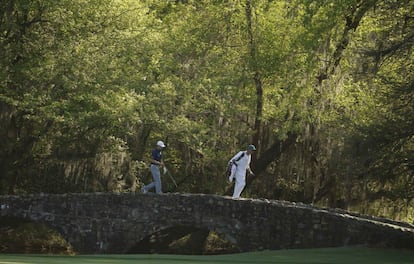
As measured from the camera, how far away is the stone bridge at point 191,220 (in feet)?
57.6

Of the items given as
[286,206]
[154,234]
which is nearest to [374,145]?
[286,206]

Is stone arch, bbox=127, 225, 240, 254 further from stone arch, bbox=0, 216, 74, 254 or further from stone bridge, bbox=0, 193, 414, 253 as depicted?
stone arch, bbox=0, 216, 74, 254

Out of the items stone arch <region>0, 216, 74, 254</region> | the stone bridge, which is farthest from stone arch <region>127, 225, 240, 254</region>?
stone arch <region>0, 216, 74, 254</region>

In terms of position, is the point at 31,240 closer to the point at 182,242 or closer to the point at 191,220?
the point at 182,242

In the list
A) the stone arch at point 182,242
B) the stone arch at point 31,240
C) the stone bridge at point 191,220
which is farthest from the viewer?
the stone arch at point 31,240

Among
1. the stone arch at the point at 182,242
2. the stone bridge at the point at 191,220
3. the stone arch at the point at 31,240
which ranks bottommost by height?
the stone arch at the point at 31,240

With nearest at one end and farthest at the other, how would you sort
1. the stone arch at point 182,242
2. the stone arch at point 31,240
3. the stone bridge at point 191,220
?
the stone bridge at point 191,220 → the stone arch at point 182,242 → the stone arch at point 31,240

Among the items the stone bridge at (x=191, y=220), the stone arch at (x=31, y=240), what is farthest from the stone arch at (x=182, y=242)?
the stone arch at (x=31, y=240)

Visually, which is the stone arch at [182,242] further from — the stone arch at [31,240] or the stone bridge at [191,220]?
the stone arch at [31,240]

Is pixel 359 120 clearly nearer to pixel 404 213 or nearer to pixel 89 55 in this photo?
pixel 404 213

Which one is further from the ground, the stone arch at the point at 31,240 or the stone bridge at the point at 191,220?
the stone bridge at the point at 191,220

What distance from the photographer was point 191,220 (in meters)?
20.3

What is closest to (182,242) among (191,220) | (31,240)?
(31,240)

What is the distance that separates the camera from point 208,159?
1030 inches
